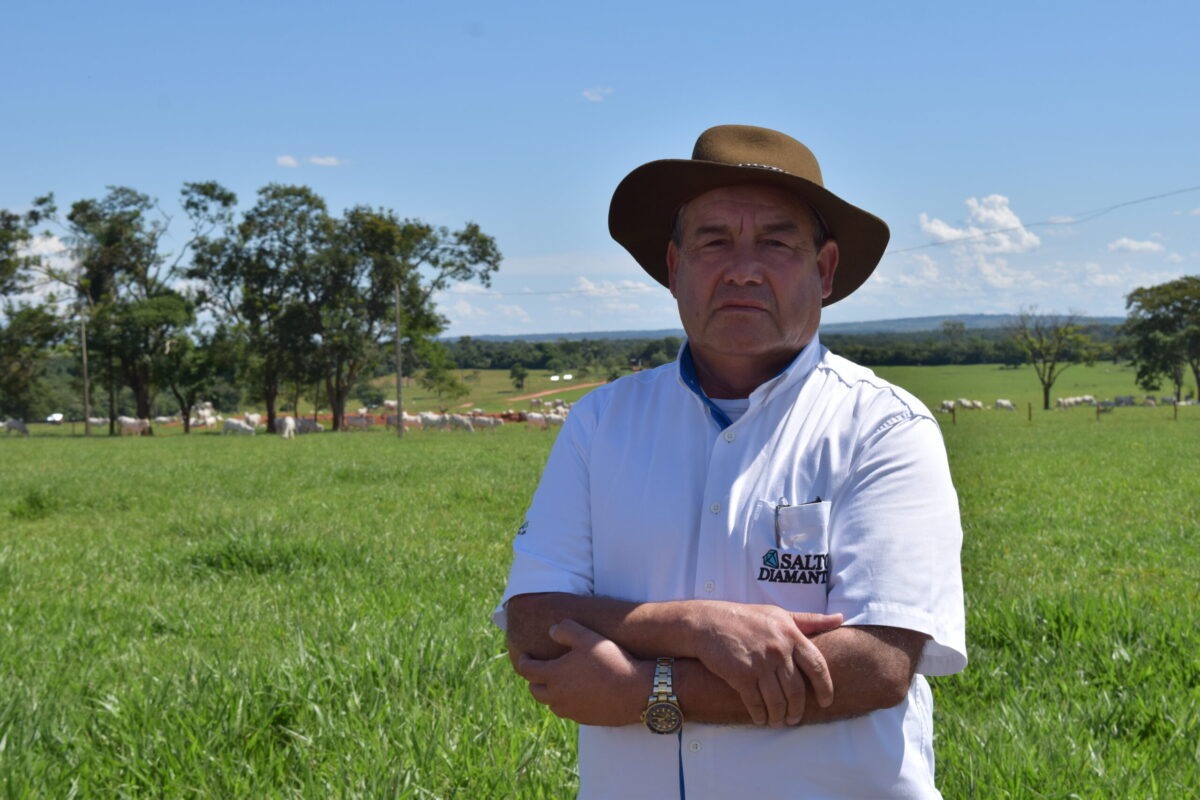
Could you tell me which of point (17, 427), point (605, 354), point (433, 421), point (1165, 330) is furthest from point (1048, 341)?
point (605, 354)

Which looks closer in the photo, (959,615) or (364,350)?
(959,615)

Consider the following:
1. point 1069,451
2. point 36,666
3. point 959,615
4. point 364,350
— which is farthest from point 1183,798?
point 364,350

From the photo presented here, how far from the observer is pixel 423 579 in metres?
8.45

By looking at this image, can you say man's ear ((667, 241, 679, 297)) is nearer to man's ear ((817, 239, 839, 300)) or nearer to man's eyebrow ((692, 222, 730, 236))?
man's eyebrow ((692, 222, 730, 236))

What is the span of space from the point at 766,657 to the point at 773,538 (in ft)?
0.92

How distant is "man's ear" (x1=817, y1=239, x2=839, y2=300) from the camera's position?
2719 mm

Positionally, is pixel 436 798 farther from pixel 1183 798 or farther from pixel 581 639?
pixel 1183 798

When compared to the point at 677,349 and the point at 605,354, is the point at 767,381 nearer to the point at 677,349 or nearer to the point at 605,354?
the point at 677,349

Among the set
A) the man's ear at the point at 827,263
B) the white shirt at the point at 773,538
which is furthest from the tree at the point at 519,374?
the white shirt at the point at 773,538

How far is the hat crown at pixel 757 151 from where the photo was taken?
2482mm

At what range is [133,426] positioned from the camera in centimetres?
6812

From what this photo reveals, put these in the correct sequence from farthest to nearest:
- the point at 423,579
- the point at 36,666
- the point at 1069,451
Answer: the point at 1069,451
the point at 423,579
the point at 36,666

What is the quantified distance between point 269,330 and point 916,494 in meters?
62.6

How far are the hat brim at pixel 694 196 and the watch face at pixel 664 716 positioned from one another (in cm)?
115
